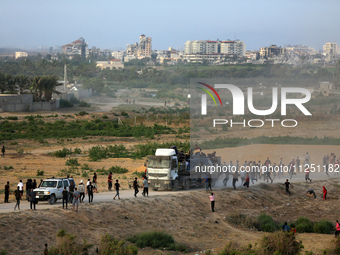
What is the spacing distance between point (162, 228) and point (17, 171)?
1672 cm

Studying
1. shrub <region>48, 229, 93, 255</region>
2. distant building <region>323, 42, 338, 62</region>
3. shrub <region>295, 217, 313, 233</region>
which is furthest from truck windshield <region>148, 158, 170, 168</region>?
distant building <region>323, 42, 338, 62</region>

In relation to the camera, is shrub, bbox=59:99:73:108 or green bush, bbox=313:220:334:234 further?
shrub, bbox=59:99:73:108

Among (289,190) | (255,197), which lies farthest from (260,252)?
(289,190)

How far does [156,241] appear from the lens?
20.3m

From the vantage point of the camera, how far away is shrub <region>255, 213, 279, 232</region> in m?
25.3

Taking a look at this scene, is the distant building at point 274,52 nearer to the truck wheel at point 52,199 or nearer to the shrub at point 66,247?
the truck wheel at point 52,199

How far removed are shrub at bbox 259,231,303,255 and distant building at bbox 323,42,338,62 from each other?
4063cm

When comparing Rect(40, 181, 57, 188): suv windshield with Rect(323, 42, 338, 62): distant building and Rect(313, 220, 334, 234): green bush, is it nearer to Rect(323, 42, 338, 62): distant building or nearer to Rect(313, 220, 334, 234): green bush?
Rect(313, 220, 334, 234): green bush

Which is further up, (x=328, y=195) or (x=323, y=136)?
(x=323, y=136)

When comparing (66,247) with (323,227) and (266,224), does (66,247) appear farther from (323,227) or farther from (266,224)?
(323,227)

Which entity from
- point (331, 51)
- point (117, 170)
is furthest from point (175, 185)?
point (331, 51)

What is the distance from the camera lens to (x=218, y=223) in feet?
82.5

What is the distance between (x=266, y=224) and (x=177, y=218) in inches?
180

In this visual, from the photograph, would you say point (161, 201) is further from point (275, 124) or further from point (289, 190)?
point (275, 124)
